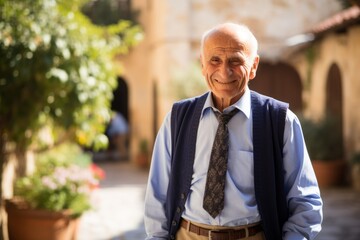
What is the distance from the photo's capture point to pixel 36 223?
5.11 meters

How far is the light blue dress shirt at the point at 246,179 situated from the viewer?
81.0 inches

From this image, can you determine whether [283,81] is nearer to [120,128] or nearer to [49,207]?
[120,128]

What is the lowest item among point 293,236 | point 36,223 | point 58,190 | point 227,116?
point 36,223

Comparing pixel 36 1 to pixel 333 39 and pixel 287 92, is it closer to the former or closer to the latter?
pixel 333 39

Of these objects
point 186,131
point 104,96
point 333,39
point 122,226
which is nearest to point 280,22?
point 333,39

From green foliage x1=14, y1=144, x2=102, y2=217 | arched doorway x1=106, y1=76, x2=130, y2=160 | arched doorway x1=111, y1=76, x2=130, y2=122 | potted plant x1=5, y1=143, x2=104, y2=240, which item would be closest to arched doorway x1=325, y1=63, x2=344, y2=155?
arched doorway x1=106, y1=76, x2=130, y2=160

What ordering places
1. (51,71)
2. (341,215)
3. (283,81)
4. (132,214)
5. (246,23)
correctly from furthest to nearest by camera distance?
(283,81), (246,23), (132,214), (341,215), (51,71)

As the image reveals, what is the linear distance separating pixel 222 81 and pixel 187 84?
8746 millimetres

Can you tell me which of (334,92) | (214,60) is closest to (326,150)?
(334,92)

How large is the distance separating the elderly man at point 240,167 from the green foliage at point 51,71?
98.4 inches

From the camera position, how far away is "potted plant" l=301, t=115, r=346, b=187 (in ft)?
31.4

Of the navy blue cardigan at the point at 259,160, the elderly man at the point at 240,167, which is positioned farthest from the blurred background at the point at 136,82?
the elderly man at the point at 240,167

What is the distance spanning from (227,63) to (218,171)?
430 mm

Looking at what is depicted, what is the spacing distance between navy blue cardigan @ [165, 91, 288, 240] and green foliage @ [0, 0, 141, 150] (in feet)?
7.86
